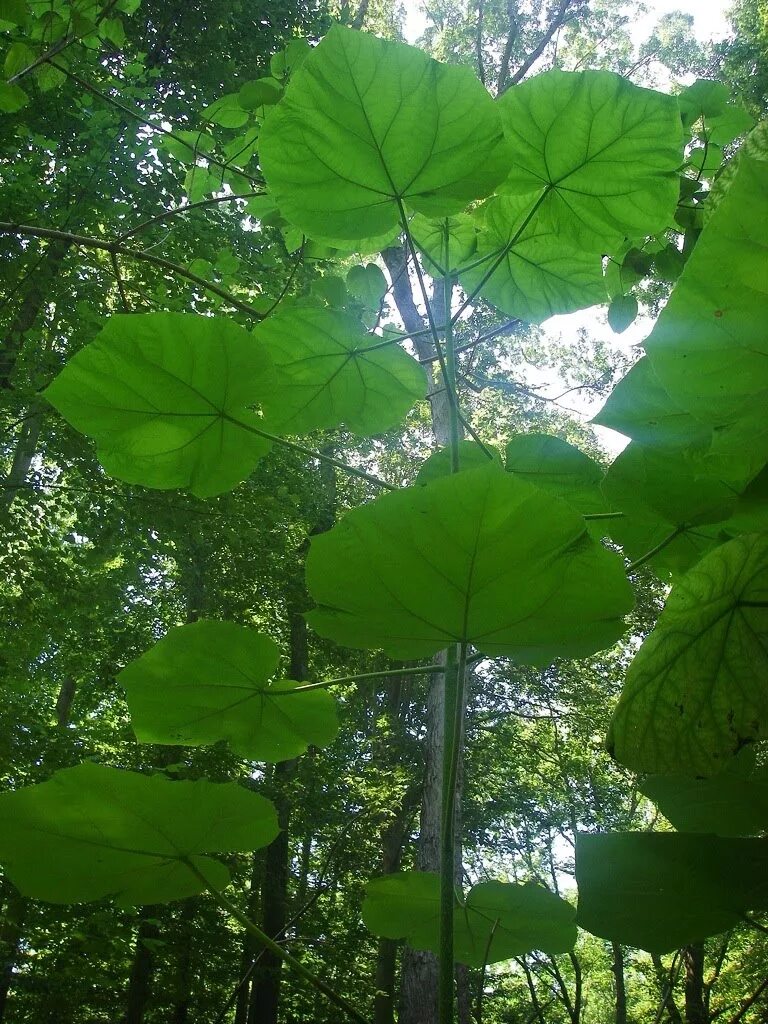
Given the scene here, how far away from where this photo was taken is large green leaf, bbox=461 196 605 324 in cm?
65

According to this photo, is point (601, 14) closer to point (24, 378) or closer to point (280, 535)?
point (280, 535)

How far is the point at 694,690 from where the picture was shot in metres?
0.33

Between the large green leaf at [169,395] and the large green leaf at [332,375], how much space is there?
0.05 m

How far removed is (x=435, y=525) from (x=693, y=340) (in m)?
0.14

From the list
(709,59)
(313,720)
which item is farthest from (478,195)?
(709,59)

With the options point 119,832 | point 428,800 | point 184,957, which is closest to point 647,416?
point 119,832

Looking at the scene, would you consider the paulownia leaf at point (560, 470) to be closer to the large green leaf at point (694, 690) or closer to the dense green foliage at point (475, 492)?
the dense green foliage at point (475, 492)

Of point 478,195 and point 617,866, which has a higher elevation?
point 478,195

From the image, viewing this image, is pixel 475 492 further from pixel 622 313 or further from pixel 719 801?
pixel 622 313

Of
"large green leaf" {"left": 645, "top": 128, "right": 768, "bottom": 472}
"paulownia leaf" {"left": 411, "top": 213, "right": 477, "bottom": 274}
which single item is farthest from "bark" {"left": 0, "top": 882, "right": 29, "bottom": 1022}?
"large green leaf" {"left": 645, "top": 128, "right": 768, "bottom": 472}

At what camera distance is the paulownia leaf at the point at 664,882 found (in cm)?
37

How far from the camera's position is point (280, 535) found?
635 centimetres

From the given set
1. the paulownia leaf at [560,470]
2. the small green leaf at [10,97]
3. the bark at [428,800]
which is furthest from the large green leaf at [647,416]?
the bark at [428,800]

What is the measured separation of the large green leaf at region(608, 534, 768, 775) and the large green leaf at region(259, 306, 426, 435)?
360 mm
